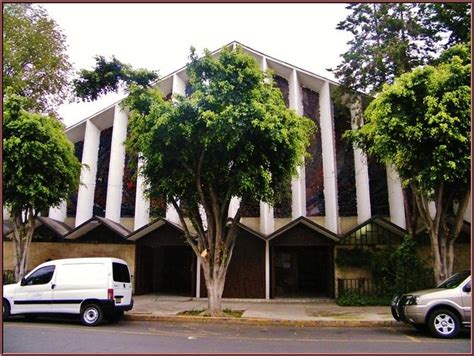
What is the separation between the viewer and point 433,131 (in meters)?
11.7

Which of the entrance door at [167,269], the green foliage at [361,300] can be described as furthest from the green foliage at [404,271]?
the entrance door at [167,269]

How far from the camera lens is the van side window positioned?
1249 cm

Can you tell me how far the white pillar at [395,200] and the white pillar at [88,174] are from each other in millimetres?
14106

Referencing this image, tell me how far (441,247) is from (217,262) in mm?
7270

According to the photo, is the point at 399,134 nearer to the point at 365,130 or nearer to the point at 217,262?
the point at 365,130

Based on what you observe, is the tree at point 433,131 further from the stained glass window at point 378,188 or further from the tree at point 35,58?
the tree at point 35,58

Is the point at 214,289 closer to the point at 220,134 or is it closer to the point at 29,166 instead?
the point at 220,134

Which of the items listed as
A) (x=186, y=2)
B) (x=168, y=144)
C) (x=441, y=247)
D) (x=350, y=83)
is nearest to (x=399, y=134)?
(x=441, y=247)

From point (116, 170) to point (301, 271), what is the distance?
10.3 metres

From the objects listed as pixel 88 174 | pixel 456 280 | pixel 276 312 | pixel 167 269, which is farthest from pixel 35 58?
pixel 456 280

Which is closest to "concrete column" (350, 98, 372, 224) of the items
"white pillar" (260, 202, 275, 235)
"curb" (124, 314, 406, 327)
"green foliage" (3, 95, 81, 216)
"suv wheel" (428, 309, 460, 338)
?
"white pillar" (260, 202, 275, 235)

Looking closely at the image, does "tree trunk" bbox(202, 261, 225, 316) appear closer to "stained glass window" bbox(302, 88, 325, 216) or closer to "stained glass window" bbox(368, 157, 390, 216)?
"stained glass window" bbox(302, 88, 325, 216)

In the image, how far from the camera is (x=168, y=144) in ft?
41.7

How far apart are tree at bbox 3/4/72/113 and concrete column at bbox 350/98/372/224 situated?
1438 cm
